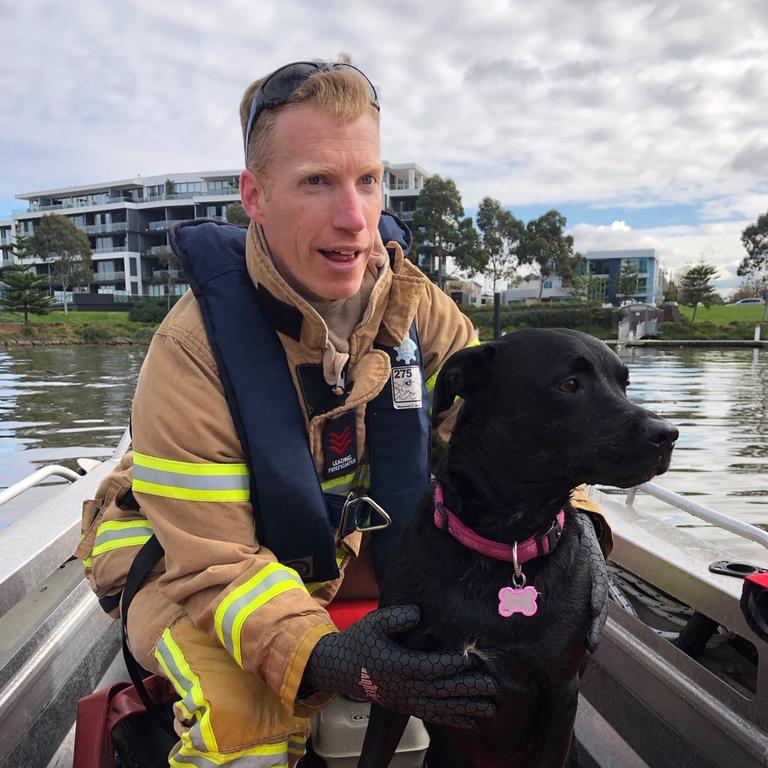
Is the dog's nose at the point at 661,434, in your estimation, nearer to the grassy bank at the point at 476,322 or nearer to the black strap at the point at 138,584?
the black strap at the point at 138,584

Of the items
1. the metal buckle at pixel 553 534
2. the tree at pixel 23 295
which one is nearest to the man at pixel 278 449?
the metal buckle at pixel 553 534

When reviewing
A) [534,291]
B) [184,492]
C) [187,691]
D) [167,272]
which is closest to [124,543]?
[184,492]

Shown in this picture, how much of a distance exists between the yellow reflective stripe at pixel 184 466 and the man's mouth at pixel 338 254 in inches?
26.5

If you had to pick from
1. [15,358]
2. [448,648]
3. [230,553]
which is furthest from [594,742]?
[15,358]

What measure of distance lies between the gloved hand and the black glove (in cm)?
32

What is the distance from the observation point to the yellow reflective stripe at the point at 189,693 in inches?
64.4

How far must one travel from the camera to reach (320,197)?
192 centimetres

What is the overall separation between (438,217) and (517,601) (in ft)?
197

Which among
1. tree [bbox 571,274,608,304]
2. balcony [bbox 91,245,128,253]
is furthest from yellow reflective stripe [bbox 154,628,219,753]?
balcony [bbox 91,245,128,253]

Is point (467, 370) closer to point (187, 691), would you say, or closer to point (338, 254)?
point (338, 254)

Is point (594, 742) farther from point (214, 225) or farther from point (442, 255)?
point (442, 255)

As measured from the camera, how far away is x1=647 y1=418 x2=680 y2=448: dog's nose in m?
1.57

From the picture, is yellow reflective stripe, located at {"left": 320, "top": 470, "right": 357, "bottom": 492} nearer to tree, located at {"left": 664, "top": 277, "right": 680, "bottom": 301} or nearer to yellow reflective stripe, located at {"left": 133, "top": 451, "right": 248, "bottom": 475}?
yellow reflective stripe, located at {"left": 133, "top": 451, "right": 248, "bottom": 475}

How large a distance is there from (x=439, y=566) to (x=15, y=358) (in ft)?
103
